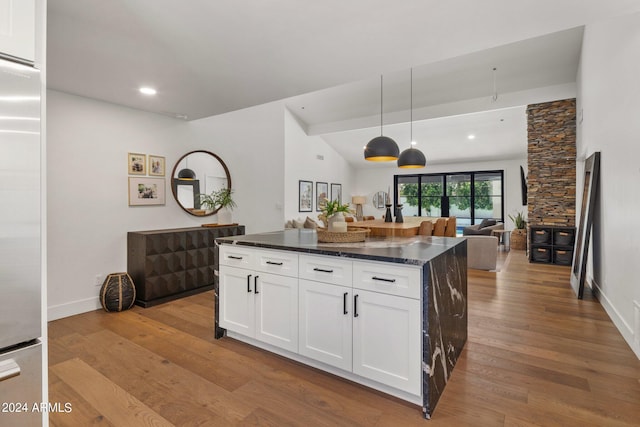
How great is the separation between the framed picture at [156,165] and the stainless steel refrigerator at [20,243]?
126 inches

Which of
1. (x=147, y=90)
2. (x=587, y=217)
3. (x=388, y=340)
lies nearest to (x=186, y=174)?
(x=147, y=90)

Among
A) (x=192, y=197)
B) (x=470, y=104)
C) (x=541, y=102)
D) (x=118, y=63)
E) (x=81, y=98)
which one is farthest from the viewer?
(x=470, y=104)

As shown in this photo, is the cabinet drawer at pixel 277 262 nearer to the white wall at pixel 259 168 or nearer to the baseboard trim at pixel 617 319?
the baseboard trim at pixel 617 319

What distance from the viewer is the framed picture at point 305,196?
7.93 meters

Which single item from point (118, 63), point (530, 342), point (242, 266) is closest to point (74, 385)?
point (242, 266)

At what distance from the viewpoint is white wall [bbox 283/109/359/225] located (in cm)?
744

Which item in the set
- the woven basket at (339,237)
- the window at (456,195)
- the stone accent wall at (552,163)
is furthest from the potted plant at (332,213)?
the window at (456,195)

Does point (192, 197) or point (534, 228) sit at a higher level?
point (192, 197)

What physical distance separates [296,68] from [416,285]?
6.40 ft

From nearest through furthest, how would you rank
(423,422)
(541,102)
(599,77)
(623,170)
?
(423,422)
(623,170)
(599,77)
(541,102)

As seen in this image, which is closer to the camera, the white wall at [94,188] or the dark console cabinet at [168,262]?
the white wall at [94,188]

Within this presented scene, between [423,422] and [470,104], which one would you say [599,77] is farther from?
[423,422]

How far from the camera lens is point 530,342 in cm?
269

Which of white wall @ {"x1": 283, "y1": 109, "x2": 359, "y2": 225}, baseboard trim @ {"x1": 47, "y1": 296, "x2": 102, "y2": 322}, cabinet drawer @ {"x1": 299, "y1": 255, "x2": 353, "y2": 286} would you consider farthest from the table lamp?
cabinet drawer @ {"x1": 299, "y1": 255, "x2": 353, "y2": 286}
